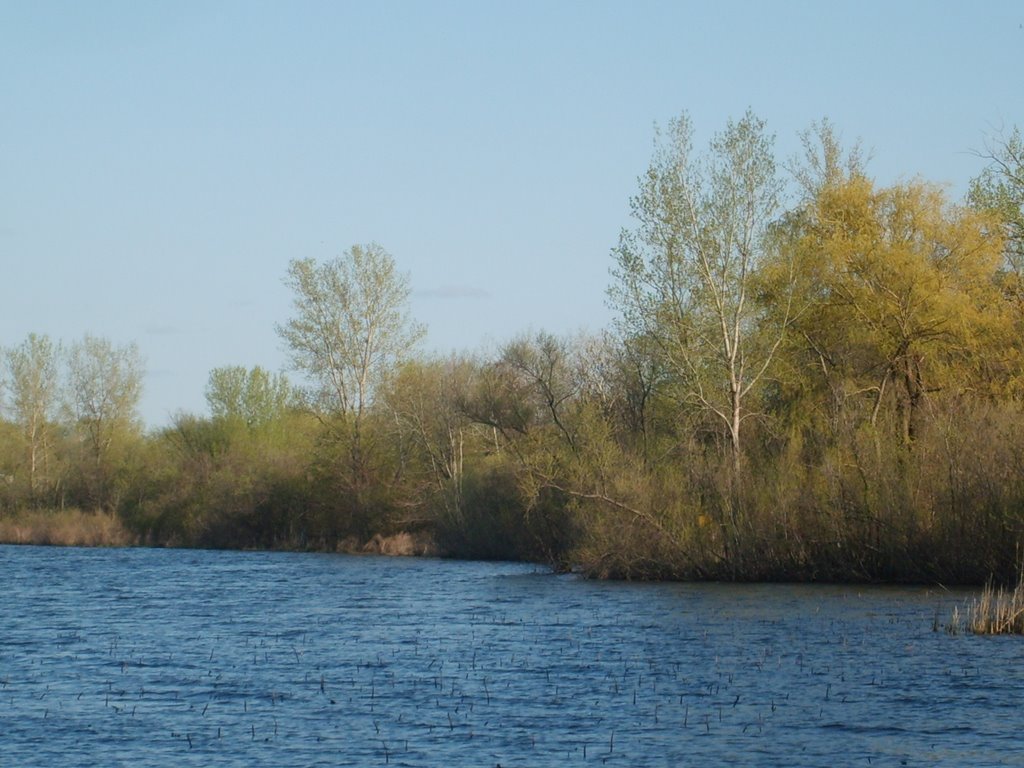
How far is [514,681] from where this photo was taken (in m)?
21.4

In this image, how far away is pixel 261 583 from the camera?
4428 cm

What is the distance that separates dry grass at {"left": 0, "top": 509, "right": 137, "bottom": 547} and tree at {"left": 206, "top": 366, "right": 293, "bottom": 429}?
50.3ft

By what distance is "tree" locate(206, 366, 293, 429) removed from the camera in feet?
301

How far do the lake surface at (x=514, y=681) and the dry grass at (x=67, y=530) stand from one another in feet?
131

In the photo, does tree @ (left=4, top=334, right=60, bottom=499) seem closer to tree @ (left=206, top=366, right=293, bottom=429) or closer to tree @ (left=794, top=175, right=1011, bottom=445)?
tree @ (left=206, top=366, right=293, bottom=429)

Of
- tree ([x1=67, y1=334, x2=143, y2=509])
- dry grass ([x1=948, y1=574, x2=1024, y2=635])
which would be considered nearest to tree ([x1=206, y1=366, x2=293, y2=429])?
tree ([x1=67, y1=334, x2=143, y2=509])

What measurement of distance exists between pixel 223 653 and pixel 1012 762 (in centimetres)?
1550

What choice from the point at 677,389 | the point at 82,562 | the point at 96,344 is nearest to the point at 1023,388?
the point at 677,389

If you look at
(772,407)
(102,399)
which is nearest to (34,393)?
(102,399)

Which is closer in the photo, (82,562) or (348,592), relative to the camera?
(348,592)

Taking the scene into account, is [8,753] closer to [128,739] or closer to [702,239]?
[128,739]

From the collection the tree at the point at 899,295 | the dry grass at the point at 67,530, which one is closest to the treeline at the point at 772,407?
the tree at the point at 899,295

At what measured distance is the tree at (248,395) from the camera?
9175 centimetres

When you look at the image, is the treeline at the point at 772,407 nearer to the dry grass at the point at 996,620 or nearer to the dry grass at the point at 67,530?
the dry grass at the point at 996,620
